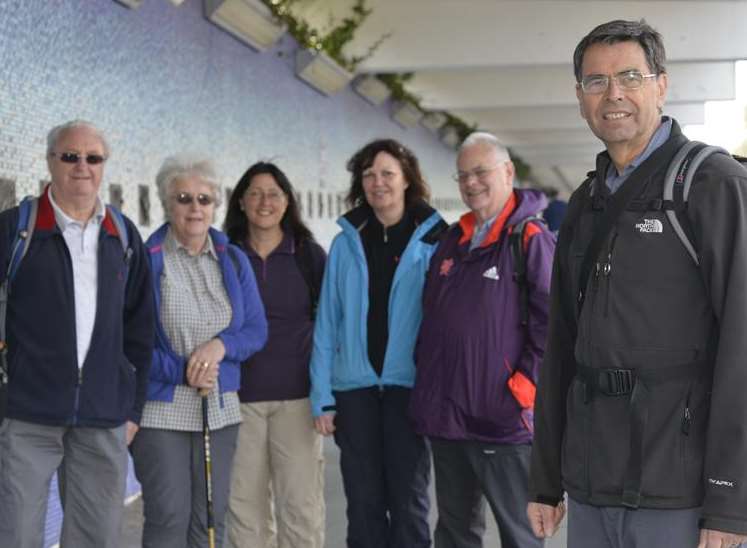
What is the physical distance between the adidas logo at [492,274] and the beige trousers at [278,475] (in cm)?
116

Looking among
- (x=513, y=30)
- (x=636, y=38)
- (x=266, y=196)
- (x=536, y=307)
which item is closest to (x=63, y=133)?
(x=266, y=196)

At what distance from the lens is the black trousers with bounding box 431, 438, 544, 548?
Answer: 4004mm

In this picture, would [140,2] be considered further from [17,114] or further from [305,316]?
[305,316]

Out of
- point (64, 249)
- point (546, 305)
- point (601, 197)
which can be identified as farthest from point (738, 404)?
point (64, 249)

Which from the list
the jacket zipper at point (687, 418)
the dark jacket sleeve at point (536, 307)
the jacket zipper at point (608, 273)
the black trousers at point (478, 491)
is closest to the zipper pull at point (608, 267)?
the jacket zipper at point (608, 273)

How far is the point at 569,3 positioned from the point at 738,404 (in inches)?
344

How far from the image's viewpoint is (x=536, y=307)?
13.0 ft

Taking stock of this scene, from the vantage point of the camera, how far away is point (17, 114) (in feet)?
17.5

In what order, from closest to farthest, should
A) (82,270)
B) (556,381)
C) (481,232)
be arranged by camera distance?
(556,381) → (82,270) → (481,232)

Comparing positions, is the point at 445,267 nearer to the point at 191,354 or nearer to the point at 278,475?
the point at 191,354

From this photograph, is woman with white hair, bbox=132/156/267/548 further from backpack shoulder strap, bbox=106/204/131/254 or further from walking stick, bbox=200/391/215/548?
backpack shoulder strap, bbox=106/204/131/254

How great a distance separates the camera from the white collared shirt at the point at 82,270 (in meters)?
3.89

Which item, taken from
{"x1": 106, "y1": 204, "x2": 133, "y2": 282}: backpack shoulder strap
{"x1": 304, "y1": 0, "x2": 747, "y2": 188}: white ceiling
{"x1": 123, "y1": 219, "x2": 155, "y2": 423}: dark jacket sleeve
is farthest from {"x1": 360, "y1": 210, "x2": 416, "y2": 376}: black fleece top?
{"x1": 304, "y1": 0, "x2": 747, "y2": 188}: white ceiling

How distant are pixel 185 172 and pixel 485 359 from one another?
1.41m
